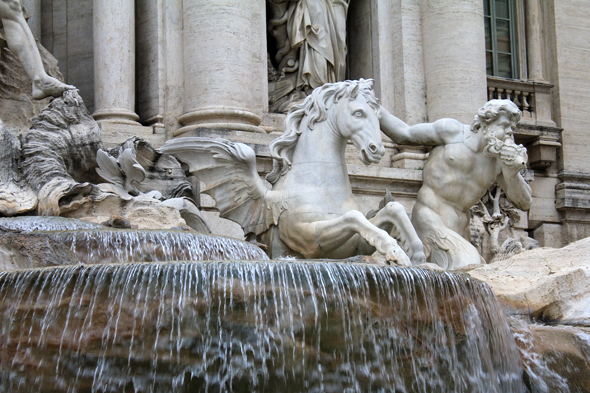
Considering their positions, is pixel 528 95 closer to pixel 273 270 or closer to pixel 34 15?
pixel 34 15

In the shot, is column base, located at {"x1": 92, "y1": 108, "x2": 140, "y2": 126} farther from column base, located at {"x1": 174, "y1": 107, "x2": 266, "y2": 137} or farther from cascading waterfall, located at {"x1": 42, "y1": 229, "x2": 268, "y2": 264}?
cascading waterfall, located at {"x1": 42, "y1": 229, "x2": 268, "y2": 264}

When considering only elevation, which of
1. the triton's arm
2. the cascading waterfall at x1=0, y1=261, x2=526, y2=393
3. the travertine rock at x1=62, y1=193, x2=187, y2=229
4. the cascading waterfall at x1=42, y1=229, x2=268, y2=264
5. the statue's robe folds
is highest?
the statue's robe folds

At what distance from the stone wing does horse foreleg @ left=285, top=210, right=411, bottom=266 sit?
1.48 ft

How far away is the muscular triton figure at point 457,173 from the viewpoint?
24.5ft

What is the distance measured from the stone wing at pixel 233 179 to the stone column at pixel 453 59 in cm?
463

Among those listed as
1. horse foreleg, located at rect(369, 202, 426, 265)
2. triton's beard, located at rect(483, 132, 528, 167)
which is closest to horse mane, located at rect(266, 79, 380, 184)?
horse foreleg, located at rect(369, 202, 426, 265)

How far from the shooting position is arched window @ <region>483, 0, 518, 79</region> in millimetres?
13398

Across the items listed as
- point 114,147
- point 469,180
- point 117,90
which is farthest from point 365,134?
point 117,90

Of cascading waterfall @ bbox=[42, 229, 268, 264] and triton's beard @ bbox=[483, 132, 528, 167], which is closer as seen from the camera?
cascading waterfall @ bbox=[42, 229, 268, 264]

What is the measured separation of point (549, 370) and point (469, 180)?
249 cm

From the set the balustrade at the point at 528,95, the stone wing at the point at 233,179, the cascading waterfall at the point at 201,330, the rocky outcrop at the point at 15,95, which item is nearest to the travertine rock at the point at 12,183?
the rocky outcrop at the point at 15,95

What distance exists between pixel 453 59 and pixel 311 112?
4.65m

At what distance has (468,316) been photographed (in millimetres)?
5223

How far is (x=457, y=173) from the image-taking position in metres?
7.70
